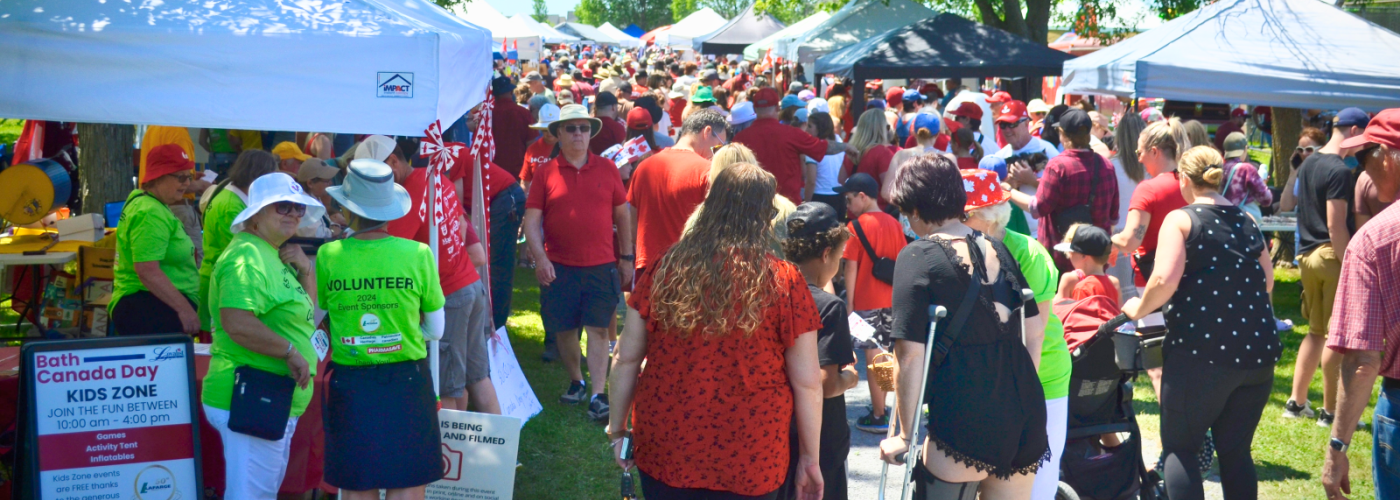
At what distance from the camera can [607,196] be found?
20.1 feet

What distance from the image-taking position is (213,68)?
11.3 feet

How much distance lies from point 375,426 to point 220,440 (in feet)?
3.60

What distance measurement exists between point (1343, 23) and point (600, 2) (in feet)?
285

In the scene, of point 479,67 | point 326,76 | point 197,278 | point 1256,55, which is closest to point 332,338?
point 326,76

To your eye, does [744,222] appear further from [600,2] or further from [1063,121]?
[600,2]

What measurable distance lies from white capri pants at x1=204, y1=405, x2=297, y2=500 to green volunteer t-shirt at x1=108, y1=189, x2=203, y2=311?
3.46 ft

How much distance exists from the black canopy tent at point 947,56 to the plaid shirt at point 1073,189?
4974mm

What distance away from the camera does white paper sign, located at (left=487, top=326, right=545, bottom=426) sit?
5.56 metres

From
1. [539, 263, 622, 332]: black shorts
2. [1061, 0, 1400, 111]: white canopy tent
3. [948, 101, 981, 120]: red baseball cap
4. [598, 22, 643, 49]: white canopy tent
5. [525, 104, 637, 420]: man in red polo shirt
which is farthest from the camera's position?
[598, 22, 643, 49]: white canopy tent

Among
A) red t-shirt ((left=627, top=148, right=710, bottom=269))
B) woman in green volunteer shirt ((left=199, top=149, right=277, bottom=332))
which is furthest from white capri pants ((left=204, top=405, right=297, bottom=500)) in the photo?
red t-shirt ((left=627, top=148, right=710, bottom=269))

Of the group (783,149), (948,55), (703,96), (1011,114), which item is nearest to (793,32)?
(948,55)

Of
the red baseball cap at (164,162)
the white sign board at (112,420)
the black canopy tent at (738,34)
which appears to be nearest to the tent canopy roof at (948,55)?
the red baseball cap at (164,162)

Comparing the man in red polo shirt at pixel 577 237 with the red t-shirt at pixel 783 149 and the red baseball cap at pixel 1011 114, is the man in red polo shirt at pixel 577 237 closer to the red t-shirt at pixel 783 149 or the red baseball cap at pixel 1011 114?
the red t-shirt at pixel 783 149

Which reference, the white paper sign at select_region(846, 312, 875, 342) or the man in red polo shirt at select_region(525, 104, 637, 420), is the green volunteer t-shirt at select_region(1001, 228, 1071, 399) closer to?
the white paper sign at select_region(846, 312, 875, 342)
